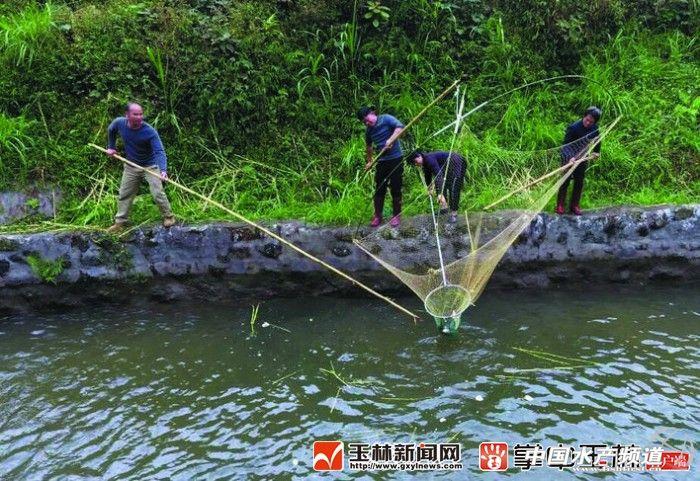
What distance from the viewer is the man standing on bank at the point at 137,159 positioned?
7.62 metres

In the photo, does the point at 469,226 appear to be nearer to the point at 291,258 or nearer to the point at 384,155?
the point at 384,155

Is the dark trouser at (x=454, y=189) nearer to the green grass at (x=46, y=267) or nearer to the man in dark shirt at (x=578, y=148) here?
the man in dark shirt at (x=578, y=148)

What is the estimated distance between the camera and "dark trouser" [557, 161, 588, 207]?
7.73 metres

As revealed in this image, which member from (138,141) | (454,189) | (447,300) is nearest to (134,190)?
(138,141)

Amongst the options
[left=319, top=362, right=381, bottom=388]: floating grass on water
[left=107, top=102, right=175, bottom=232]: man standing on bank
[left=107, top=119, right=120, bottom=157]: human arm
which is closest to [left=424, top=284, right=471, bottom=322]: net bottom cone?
[left=319, top=362, right=381, bottom=388]: floating grass on water

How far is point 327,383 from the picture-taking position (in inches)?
233

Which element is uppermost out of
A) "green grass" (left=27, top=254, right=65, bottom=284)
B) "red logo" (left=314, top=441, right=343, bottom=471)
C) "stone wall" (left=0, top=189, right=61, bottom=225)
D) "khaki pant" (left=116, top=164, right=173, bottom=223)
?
"khaki pant" (left=116, top=164, right=173, bottom=223)

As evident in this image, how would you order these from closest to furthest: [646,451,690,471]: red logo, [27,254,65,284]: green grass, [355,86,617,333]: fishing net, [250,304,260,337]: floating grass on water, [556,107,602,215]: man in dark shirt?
[646,451,690,471]: red logo < [355,86,617,333]: fishing net < [250,304,260,337]: floating grass on water < [556,107,602,215]: man in dark shirt < [27,254,65,284]: green grass

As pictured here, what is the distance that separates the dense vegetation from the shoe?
39 centimetres

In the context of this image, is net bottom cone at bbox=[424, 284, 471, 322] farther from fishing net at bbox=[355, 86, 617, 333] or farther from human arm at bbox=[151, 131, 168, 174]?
human arm at bbox=[151, 131, 168, 174]

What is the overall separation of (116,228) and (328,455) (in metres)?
4.84

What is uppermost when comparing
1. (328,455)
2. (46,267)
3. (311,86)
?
(311,86)

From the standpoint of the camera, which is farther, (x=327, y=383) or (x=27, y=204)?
(x=27, y=204)

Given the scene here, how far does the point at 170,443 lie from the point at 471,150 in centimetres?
618
